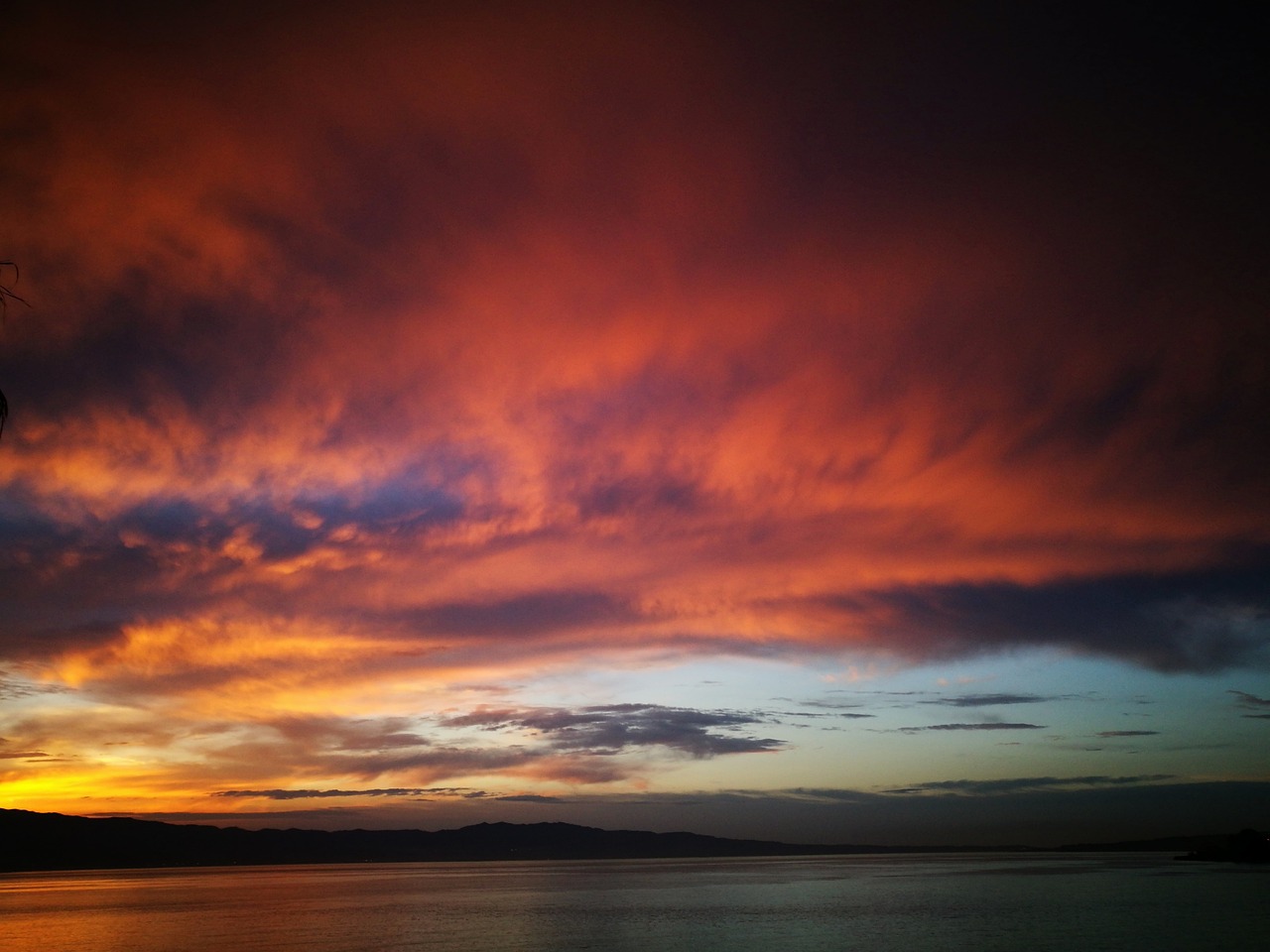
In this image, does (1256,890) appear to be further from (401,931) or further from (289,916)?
(289,916)

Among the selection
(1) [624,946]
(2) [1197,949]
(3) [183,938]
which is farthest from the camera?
(3) [183,938]

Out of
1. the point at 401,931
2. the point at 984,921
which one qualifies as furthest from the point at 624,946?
the point at 984,921

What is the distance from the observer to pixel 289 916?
80.2m

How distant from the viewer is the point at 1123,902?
83500 mm

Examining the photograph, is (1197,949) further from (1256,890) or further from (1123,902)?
(1256,890)

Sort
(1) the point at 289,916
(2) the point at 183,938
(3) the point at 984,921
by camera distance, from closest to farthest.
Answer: (2) the point at 183,938 → (3) the point at 984,921 → (1) the point at 289,916

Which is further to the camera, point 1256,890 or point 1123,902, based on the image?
point 1256,890

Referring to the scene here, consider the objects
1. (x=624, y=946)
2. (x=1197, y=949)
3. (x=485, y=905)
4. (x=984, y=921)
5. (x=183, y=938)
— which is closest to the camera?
(x=1197, y=949)

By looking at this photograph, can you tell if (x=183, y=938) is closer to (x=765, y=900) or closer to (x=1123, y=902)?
(x=765, y=900)

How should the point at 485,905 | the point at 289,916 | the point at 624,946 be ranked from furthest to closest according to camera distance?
the point at 485,905, the point at 289,916, the point at 624,946

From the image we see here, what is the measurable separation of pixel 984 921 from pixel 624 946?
100ft

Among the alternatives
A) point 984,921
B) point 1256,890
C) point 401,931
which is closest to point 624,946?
point 401,931

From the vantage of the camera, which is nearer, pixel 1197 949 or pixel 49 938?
pixel 1197 949

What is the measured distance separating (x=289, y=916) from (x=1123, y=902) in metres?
76.3
